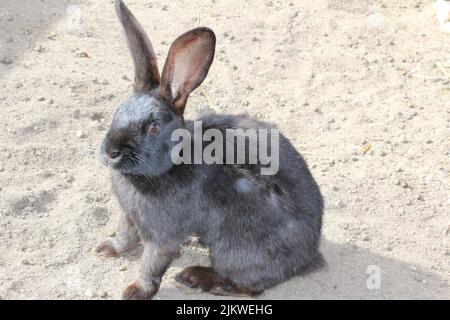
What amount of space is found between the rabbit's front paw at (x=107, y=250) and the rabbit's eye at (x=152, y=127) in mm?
1091

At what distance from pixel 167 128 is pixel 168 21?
323 cm

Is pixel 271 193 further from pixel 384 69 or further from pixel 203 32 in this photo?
pixel 384 69

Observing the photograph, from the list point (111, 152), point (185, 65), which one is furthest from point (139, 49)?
point (111, 152)

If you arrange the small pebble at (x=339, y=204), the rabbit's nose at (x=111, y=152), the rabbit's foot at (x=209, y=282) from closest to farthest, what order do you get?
the rabbit's nose at (x=111, y=152)
the rabbit's foot at (x=209, y=282)
the small pebble at (x=339, y=204)

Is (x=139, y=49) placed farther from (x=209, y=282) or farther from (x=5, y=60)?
(x=5, y=60)

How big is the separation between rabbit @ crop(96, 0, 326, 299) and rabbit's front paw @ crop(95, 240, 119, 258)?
0.29m

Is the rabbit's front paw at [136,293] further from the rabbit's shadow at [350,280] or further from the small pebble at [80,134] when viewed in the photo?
the small pebble at [80,134]

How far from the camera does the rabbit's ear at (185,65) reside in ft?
14.6

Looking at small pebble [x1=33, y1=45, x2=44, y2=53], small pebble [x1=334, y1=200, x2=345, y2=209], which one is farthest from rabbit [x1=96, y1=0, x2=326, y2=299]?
small pebble [x1=33, y1=45, x2=44, y2=53]

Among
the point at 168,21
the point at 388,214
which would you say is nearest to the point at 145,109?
the point at 388,214

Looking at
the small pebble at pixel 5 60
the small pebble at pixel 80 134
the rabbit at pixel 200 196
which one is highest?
the rabbit at pixel 200 196

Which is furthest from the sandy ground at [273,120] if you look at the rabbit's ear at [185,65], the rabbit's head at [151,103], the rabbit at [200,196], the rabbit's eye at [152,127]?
the rabbit's ear at [185,65]

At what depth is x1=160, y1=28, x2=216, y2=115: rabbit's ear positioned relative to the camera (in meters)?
4.46

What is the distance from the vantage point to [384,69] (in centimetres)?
721
